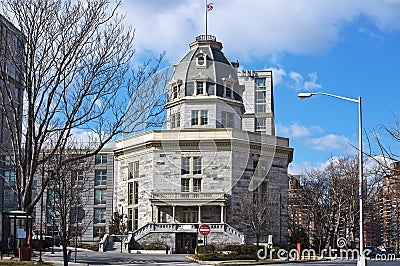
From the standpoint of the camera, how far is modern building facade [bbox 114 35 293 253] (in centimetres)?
6700

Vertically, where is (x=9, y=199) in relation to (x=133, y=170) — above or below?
below

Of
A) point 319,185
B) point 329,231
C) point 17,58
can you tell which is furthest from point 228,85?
point 17,58

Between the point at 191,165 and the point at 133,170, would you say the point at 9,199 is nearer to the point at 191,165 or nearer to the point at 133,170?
the point at 133,170

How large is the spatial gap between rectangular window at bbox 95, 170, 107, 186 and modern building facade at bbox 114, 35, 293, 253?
636cm

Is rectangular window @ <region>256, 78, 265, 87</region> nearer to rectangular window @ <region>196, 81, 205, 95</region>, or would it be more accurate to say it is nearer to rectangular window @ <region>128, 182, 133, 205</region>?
rectangular window @ <region>196, 81, 205, 95</region>

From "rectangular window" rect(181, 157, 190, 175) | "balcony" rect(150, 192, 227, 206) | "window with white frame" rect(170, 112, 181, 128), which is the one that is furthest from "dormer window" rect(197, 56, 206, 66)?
"balcony" rect(150, 192, 227, 206)

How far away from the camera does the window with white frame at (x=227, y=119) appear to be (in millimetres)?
76100

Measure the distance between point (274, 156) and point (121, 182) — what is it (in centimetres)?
1950

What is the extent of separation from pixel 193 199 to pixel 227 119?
13.8m

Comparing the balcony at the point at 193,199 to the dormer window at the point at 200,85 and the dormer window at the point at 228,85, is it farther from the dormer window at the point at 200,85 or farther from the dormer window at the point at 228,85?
the dormer window at the point at 228,85

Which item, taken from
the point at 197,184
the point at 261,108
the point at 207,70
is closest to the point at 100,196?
the point at 197,184

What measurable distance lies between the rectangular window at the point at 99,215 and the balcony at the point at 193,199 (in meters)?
19.0

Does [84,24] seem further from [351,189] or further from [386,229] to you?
[386,229]

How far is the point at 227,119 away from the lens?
3019 inches
